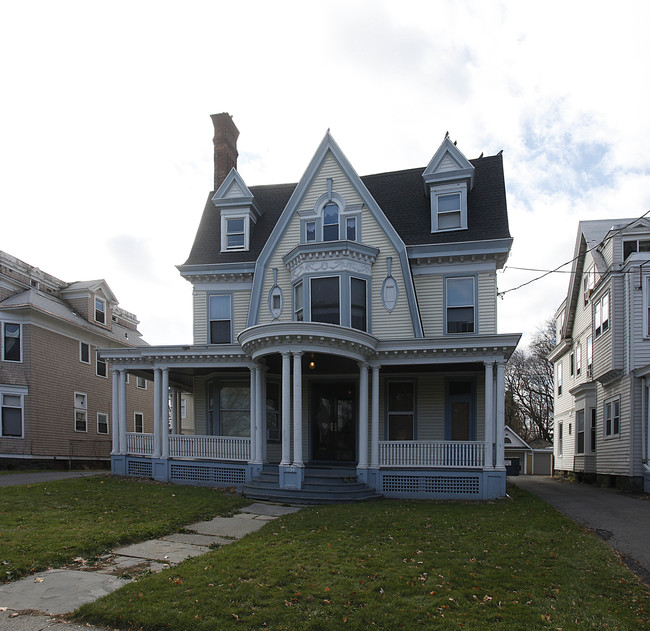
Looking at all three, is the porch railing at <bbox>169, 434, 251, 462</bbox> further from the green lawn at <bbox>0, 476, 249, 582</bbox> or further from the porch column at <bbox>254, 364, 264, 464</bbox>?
the green lawn at <bbox>0, 476, 249, 582</bbox>

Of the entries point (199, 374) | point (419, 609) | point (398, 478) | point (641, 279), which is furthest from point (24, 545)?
point (641, 279)

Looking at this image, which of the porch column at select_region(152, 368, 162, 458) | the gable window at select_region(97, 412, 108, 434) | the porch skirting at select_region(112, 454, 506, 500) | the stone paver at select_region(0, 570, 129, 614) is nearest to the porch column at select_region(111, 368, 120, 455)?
the porch column at select_region(152, 368, 162, 458)

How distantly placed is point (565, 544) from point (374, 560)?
3.55m

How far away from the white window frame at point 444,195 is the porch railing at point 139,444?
11488 mm

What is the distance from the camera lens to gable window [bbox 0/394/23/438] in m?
21.9

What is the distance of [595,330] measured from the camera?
2183 cm

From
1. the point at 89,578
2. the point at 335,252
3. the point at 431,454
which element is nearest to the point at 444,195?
the point at 335,252

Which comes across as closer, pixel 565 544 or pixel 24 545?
pixel 24 545

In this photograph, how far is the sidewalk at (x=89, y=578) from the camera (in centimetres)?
522

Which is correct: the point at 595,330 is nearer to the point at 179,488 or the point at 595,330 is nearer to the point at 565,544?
the point at 565,544

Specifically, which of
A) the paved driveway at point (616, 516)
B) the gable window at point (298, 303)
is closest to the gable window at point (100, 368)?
the gable window at point (298, 303)

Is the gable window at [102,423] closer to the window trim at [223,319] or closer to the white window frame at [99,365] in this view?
the white window frame at [99,365]

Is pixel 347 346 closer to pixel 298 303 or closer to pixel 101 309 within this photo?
pixel 298 303

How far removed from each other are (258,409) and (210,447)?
2160mm
